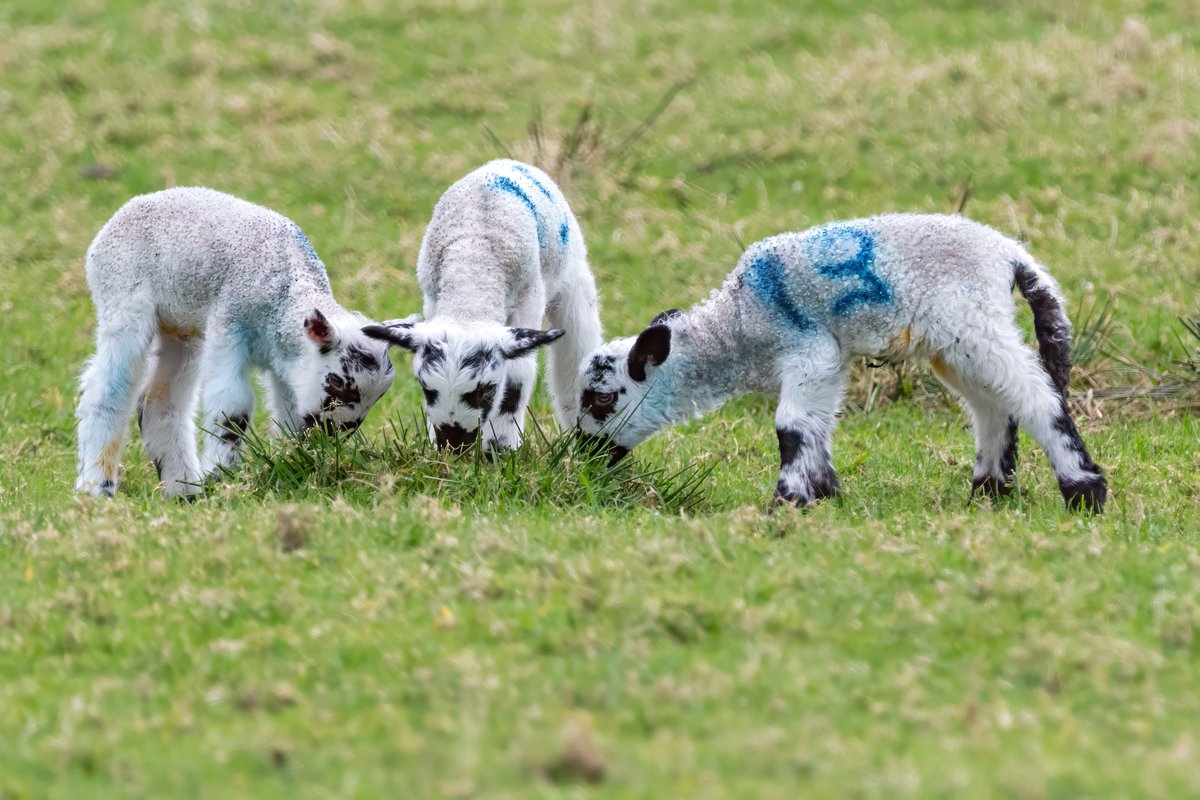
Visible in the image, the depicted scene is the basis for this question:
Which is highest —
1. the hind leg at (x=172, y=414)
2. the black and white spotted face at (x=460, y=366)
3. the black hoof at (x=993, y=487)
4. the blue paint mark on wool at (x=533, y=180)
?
the blue paint mark on wool at (x=533, y=180)

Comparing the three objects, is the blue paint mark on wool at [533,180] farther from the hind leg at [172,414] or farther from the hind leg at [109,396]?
the hind leg at [109,396]

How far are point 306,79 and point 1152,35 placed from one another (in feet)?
29.4

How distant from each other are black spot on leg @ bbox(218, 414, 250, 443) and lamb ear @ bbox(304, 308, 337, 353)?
2.01 feet

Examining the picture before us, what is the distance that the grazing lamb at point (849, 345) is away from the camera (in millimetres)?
8117

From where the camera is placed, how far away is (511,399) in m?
8.84

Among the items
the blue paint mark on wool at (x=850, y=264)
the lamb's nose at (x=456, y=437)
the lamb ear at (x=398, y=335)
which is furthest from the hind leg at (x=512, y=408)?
the blue paint mark on wool at (x=850, y=264)

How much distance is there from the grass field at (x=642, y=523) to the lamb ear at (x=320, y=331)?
1.96 feet

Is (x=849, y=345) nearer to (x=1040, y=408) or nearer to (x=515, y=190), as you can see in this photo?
(x=1040, y=408)

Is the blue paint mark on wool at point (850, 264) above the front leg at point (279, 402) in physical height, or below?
above

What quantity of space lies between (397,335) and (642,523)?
1.77m

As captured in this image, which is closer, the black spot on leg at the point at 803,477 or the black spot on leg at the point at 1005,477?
the black spot on leg at the point at 803,477

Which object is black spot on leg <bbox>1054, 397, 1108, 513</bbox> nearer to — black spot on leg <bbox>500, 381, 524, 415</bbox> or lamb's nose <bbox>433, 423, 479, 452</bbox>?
black spot on leg <bbox>500, 381, 524, 415</bbox>

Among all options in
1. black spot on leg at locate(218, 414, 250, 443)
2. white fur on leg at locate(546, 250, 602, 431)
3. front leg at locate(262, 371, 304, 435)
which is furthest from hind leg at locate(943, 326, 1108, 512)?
black spot on leg at locate(218, 414, 250, 443)

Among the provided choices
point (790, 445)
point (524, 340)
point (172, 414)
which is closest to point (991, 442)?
point (790, 445)
